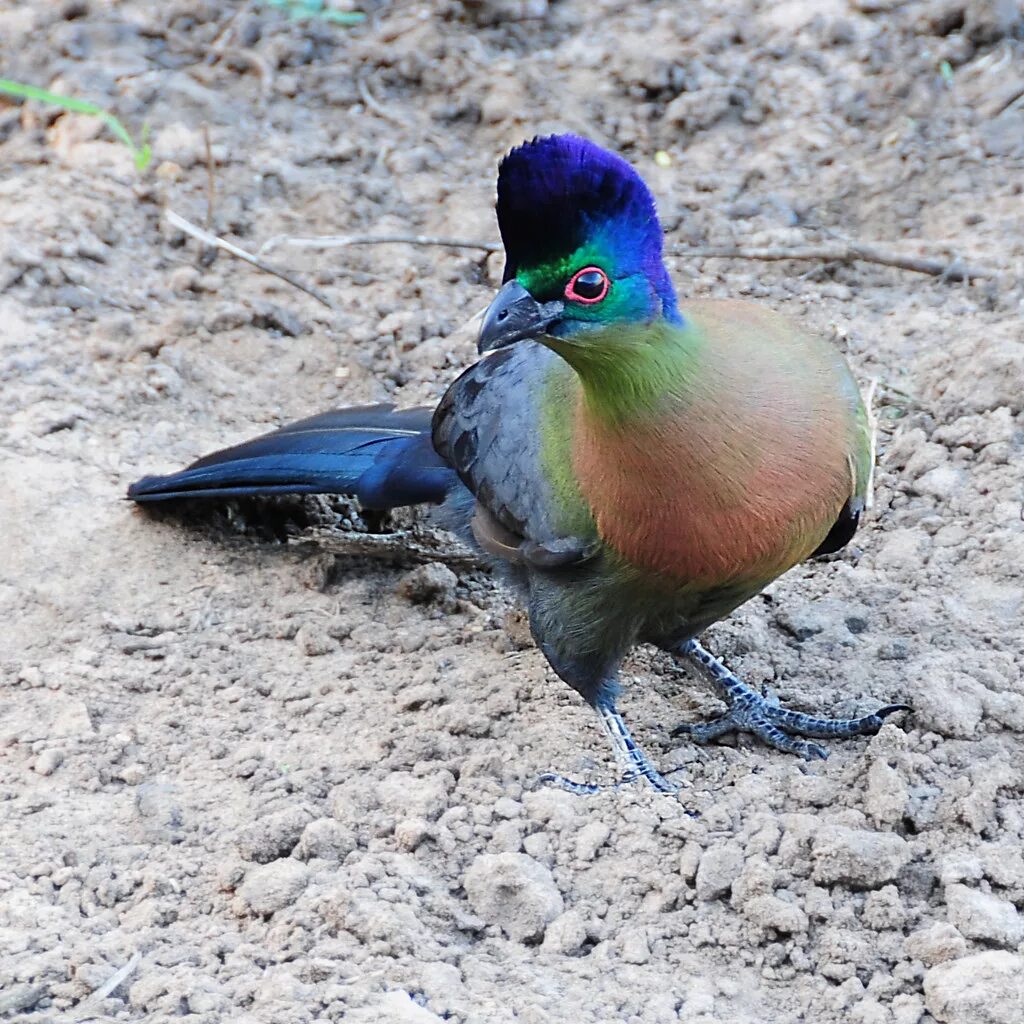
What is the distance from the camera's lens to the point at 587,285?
3.29 metres

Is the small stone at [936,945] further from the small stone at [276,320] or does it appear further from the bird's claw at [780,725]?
the small stone at [276,320]

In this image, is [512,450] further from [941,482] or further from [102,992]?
[102,992]

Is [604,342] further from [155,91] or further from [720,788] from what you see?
[155,91]


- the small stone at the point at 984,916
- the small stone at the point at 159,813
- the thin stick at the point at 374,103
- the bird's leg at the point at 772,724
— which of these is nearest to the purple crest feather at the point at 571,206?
the bird's leg at the point at 772,724

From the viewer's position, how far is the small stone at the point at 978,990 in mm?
2926

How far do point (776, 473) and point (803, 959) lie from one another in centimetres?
120

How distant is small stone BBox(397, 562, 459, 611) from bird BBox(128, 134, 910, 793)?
0.31 meters

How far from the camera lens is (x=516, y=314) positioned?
130 inches

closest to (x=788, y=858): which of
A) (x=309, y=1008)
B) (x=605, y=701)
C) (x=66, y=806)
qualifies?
(x=605, y=701)

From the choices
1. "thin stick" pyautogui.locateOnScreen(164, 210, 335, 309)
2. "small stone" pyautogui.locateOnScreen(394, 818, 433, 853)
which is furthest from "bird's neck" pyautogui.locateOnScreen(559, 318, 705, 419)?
"thin stick" pyautogui.locateOnScreen(164, 210, 335, 309)

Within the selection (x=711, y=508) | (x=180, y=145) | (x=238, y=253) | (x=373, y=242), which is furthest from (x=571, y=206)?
(x=180, y=145)

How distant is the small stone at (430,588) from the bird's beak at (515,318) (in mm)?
1728

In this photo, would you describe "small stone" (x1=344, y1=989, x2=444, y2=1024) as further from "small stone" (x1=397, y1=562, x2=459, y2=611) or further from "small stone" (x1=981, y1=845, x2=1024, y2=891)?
"small stone" (x1=397, y1=562, x2=459, y2=611)

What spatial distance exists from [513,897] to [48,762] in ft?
4.78
